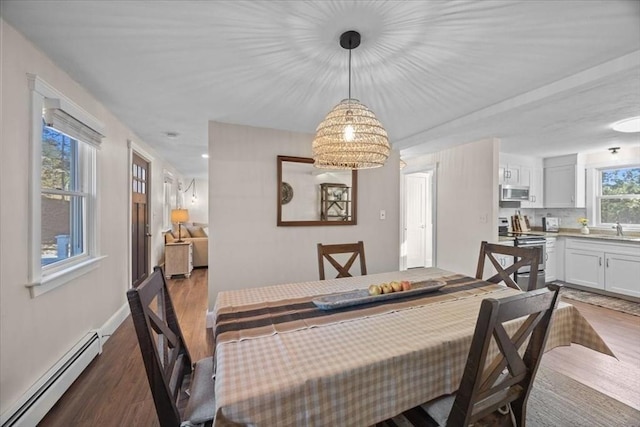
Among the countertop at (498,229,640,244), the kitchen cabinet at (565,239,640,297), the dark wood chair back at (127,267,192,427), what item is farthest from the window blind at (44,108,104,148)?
the kitchen cabinet at (565,239,640,297)

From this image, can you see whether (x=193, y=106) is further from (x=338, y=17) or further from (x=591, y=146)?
(x=591, y=146)

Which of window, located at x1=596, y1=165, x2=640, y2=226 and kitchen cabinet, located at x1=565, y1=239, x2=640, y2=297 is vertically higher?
window, located at x1=596, y1=165, x2=640, y2=226

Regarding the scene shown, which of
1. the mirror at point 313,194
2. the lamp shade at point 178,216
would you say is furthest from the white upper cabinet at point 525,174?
the lamp shade at point 178,216

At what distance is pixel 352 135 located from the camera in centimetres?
159

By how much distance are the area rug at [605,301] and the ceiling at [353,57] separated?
86.3 inches

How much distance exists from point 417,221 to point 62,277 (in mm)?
5292

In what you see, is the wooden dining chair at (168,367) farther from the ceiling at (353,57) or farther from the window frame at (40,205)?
the ceiling at (353,57)

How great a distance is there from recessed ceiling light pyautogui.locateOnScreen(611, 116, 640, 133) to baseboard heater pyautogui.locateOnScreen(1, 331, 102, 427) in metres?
5.19

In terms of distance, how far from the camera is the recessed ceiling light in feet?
9.14

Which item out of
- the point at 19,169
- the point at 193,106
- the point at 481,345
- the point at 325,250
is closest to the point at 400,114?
the point at 325,250

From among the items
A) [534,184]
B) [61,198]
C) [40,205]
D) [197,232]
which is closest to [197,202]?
[197,232]

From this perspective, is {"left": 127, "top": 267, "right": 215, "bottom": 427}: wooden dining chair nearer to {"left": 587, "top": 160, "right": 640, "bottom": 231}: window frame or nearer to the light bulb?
the light bulb

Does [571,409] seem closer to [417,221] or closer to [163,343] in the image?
[163,343]

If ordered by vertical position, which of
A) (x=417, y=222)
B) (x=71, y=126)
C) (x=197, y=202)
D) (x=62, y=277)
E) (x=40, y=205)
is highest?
(x=71, y=126)
